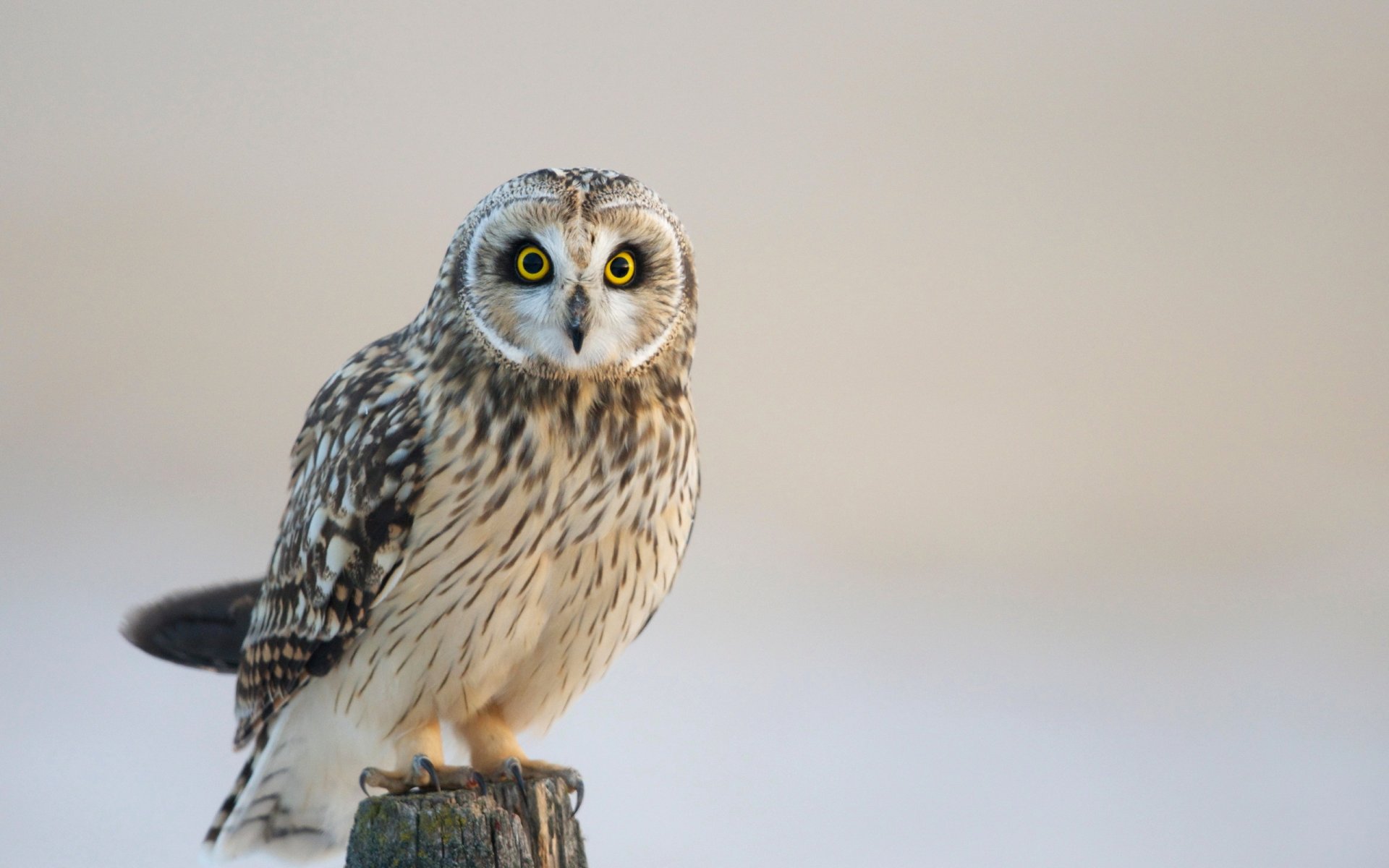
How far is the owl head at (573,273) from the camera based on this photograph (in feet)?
4.09

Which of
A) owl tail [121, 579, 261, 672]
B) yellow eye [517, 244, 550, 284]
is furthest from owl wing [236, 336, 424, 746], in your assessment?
yellow eye [517, 244, 550, 284]

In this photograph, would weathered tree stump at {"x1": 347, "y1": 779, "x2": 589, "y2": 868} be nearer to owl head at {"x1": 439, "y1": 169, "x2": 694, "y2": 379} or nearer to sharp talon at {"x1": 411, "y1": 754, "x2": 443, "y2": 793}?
sharp talon at {"x1": 411, "y1": 754, "x2": 443, "y2": 793}

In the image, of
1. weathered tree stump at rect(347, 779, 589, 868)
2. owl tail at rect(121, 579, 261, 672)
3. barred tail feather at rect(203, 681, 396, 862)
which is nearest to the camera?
weathered tree stump at rect(347, 779, 589, 868)

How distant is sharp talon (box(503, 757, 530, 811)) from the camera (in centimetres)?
135

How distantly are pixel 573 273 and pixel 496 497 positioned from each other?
0.29 metres

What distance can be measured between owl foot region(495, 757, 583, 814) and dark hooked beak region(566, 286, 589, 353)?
1.71 ft

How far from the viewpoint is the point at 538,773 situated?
4.82 ft

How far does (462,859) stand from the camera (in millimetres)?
1172

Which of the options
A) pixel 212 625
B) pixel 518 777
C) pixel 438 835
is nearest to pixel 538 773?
pixel 518 777

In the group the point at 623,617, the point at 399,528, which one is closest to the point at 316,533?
the point at 399,528

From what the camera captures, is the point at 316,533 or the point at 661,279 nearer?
the point at 661,279

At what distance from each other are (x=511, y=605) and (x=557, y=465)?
0.18m

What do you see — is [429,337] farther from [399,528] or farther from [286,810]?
[286,810]

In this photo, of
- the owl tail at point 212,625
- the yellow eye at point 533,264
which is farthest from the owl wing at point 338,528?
the yellow eye at point 533,264
